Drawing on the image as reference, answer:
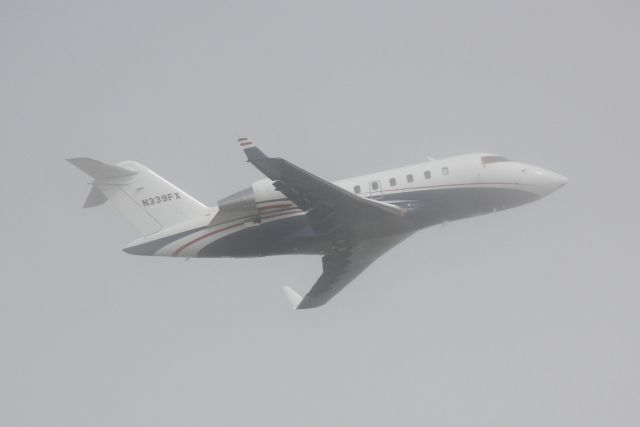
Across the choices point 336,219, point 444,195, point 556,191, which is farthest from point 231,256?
point 556,191

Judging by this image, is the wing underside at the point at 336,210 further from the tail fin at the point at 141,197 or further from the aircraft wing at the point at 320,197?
the tail fin at the point at 141,197

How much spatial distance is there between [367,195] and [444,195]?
105 inches

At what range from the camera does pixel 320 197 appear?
1185 inches

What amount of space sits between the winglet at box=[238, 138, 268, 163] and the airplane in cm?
183

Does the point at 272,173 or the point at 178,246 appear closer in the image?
the point at 272,173

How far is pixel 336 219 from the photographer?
3092 cm

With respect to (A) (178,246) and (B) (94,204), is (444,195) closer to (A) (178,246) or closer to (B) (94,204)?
(A) (178,246)

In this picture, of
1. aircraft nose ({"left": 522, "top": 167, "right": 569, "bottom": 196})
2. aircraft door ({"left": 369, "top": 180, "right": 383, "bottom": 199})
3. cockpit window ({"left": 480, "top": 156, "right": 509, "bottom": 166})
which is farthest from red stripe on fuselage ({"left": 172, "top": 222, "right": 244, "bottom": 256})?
aircraft nose ({"left": 522, "top": 167, "right": 569, "bottom": 196})

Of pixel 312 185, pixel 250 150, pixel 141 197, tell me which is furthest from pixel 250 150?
pixel 141 197

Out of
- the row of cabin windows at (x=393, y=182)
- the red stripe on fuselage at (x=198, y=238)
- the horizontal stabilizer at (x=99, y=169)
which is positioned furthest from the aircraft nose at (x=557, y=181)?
the horizontal stabilizer at (x=99, y=169)

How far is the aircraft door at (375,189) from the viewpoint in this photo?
103ft

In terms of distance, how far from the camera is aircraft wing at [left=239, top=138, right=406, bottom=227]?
28734 mm

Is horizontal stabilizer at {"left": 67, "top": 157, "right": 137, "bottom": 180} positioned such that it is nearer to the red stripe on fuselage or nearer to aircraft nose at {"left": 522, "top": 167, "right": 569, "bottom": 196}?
the red stripe on fuselage

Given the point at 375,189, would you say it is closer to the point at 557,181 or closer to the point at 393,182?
the point at 393,182
